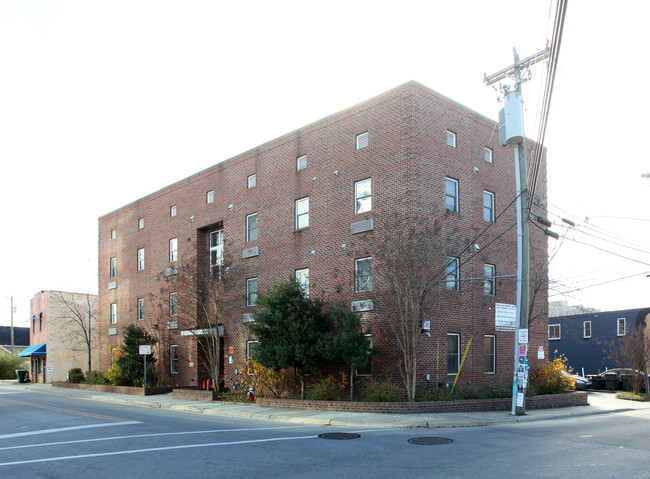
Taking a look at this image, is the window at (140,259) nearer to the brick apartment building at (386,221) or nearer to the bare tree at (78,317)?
the brick apartment building at (386,221)

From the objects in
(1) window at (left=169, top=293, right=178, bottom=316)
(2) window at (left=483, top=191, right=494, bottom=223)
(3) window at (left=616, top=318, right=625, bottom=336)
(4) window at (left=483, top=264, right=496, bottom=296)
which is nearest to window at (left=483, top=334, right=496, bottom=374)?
(4) window at (left=483, top=264, right=496, bottom=296)

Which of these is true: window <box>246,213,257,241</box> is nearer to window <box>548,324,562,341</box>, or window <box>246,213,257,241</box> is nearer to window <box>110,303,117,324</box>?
window <box>110,303,117,324</box>

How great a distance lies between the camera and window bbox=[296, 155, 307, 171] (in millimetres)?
25794

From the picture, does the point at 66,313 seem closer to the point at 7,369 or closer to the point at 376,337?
the point at 7,369

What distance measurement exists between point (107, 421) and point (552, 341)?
120 ft

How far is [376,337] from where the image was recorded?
21.3 meters

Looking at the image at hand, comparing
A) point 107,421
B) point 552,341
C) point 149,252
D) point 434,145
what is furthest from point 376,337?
point 552,341

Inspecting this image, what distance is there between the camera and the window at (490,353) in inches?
917

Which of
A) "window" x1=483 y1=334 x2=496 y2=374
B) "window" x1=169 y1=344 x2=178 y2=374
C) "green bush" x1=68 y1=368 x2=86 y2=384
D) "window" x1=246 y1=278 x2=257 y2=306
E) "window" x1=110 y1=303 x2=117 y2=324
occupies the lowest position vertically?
"green bush" x1=68 y1=368 x2=86 y2=384

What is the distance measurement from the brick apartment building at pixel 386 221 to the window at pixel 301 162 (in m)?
0.10

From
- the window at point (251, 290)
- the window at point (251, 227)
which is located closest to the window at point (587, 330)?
the window at point (251, 290)

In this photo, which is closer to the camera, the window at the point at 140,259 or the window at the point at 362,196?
the window at the point at 362,196

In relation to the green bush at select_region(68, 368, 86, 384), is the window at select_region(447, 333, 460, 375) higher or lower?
higher

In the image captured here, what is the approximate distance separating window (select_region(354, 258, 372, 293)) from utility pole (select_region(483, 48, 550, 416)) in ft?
18.9
